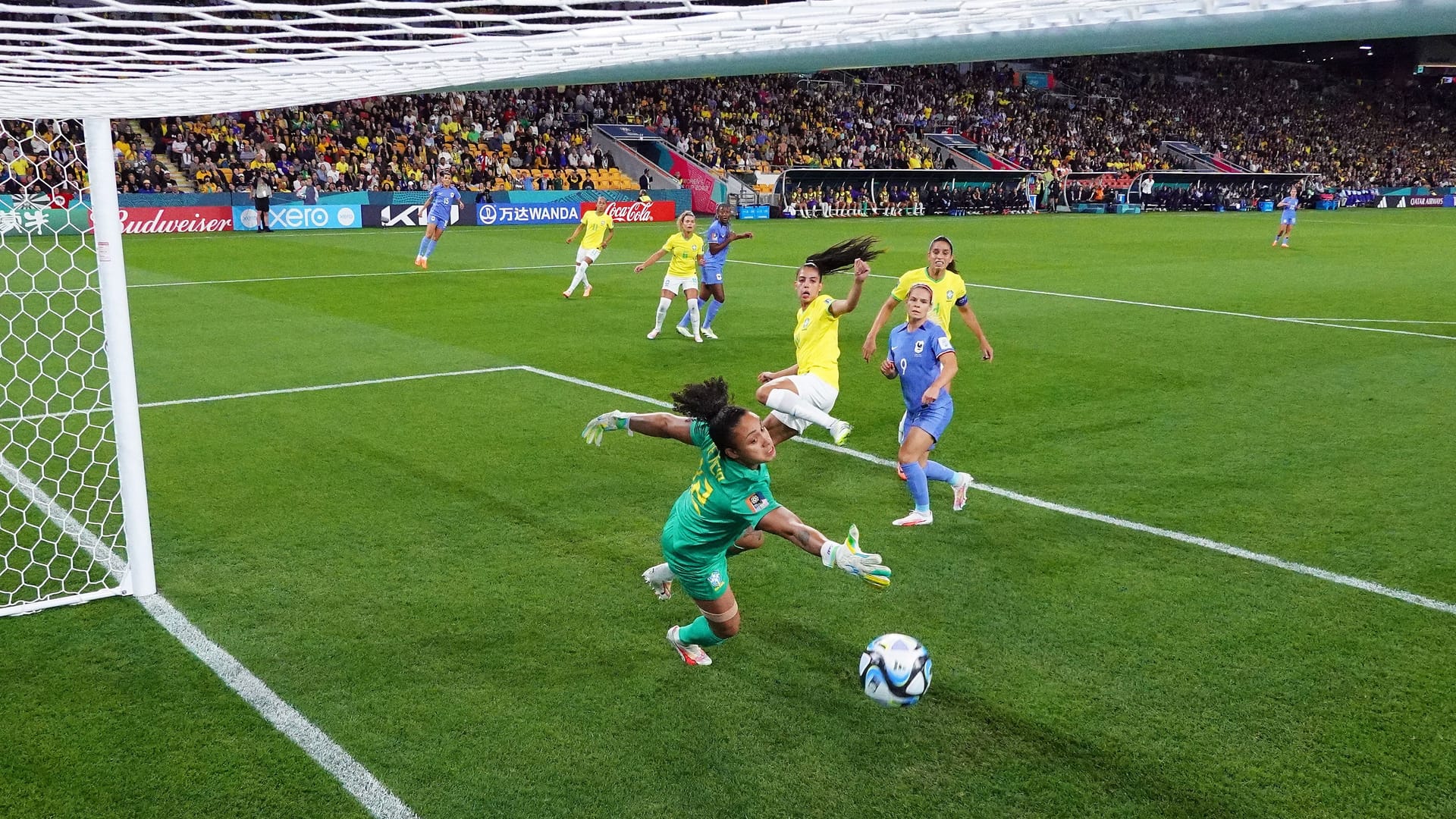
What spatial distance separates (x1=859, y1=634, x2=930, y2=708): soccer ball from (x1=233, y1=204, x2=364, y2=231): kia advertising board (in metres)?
30.3

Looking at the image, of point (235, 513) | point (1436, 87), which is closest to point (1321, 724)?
point (235, 513)

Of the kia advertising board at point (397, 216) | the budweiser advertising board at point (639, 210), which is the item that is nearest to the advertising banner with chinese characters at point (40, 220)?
the kia advertising board at point (397, 216)

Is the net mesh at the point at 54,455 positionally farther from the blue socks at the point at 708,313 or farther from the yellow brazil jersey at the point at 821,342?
the blue socks at the point at 708,313

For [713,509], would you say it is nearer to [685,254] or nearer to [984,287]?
[685,254]

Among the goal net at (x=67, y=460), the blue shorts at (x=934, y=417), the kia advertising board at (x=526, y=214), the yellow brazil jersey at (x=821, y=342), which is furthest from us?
the kia advertising board at (x=526, y=214)

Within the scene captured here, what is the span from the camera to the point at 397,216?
3338 cm

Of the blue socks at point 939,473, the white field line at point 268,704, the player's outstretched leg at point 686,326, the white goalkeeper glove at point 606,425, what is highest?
the white goalkeeper glove at point 606,425

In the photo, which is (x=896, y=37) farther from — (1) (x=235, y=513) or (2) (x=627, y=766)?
(1) (x=235, y=513)

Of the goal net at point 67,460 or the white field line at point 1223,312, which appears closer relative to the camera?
the goal net at point 67,460

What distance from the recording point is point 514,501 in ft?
25.8

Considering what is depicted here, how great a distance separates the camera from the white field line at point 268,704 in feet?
14.0

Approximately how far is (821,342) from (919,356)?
73 centimetres

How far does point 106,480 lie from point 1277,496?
8878 mm

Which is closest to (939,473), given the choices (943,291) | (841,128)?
(943,291)
